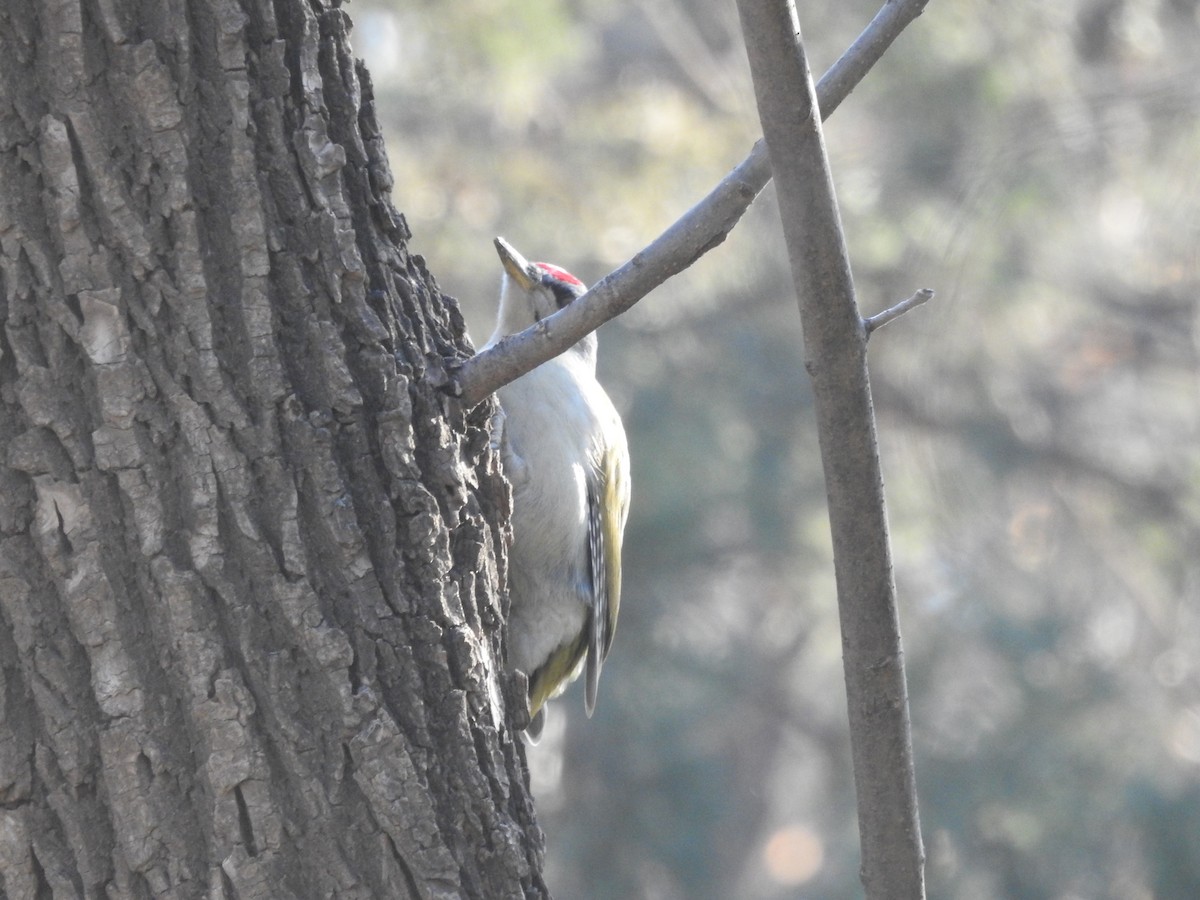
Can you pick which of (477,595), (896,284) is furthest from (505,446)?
(896,284)

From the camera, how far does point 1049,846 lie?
8.07 m

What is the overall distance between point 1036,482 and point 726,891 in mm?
4431

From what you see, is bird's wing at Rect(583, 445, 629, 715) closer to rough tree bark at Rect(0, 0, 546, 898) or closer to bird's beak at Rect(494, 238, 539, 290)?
bird's beak at Rect(494, 238, 539, 290)

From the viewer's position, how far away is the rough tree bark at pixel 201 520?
5.61 ft

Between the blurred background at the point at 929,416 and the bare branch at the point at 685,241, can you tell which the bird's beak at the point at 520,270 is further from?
the blurred background at the point at 929,416

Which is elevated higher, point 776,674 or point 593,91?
point 593,91

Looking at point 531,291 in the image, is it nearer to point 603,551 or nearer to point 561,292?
point 561,292

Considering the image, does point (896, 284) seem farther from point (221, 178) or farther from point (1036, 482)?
point (221, 178)

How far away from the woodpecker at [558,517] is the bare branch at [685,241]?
133 centimetres

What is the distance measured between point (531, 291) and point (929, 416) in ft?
16.7

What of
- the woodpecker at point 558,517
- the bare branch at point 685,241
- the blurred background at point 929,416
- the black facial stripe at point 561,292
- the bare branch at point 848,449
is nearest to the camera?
the bare branch at point 848,449

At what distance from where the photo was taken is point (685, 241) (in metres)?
1.88

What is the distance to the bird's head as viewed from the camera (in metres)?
4.09

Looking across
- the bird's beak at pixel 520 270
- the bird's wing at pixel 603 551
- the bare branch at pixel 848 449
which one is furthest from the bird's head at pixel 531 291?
the bare branch at pixel 848 449
